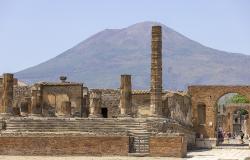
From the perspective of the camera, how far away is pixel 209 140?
49656 mm

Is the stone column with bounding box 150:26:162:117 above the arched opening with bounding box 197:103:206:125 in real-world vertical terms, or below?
above

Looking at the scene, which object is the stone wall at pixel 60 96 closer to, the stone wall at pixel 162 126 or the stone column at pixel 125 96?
the stone column at pixel 125 96

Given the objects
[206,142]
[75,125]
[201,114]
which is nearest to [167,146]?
[75,125]

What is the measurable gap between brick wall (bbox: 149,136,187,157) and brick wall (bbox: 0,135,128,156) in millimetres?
1254

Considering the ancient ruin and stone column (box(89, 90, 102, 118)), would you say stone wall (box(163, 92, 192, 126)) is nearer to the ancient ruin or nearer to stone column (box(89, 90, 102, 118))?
the ancient ruin

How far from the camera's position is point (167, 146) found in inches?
1257

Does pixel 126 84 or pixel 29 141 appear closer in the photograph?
pixel 29 141

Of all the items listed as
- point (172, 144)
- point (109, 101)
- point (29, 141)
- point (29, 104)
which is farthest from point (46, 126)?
point (109, 101)

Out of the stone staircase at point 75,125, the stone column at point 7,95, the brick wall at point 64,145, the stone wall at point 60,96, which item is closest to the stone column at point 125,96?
the stone staircase at point 75,125

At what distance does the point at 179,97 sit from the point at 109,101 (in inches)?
211

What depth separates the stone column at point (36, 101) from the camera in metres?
43.7

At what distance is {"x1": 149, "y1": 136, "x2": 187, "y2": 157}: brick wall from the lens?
31750mm

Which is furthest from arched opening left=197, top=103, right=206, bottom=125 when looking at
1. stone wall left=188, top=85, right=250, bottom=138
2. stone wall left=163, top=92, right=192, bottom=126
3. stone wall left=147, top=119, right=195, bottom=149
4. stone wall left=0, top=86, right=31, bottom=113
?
stone wall left=0, top=86, right=31, bottom=113

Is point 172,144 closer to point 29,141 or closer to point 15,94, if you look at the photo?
point 29,141
